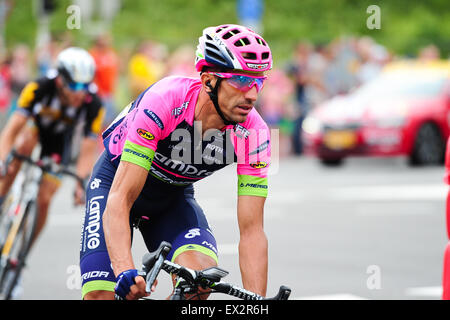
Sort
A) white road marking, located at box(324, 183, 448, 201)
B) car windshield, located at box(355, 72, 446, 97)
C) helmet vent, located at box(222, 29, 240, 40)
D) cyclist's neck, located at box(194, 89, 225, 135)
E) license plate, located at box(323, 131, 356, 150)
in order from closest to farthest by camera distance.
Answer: helmet vent, located at box(222, 29, 240, 40)
cyclist's neck, located at box(194, 89, 225, 135)
white road marking, located at box(324, 183, 448, 201)
license plate, located at box(323, 131, 356, 150)
car windshield, located at box(355, 72, 446, 97)

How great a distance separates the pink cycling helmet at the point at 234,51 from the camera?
4430mm

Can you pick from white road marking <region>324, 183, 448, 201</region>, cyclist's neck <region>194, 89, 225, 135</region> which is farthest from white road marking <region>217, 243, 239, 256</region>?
cyclist's neck <region>194, 89, 225, 135</region>

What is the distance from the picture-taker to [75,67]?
789 centimetres

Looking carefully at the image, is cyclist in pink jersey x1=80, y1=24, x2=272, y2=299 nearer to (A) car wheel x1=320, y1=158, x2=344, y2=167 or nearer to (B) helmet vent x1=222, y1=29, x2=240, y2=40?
(B) helmet vent x1=222, y1=29, x2=240, y2=40

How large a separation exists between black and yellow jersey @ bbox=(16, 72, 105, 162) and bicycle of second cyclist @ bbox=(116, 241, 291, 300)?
184 inches

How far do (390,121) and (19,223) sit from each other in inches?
424

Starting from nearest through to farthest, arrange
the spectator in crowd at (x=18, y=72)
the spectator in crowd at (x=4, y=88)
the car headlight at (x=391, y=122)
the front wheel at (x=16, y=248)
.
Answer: the front wheel at (x=16, y=248), the car headlight at (x=391, y=122), the spectator in crowd at (x=18, y=72), the spectator in crowd at (x=4, y=88)

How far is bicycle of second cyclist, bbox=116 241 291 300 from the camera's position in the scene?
148 inches

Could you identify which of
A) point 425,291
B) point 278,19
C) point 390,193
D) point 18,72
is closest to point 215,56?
point 425,291

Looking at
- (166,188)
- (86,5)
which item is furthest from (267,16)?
(166,188)

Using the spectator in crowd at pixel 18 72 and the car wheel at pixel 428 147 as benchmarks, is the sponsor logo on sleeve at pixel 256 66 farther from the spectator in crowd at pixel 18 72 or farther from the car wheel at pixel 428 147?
the spectator in crowd at pixel 18 72

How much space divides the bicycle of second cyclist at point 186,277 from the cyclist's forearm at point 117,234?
1.35 feet

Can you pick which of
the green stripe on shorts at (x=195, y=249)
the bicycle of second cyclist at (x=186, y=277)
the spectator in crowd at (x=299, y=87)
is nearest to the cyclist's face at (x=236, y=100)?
the green stripe on shorts at (x=195, y=249)

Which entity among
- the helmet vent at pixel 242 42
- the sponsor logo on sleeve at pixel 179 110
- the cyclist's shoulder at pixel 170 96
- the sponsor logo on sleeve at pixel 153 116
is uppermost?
the helmet vent at pixel 242 42
